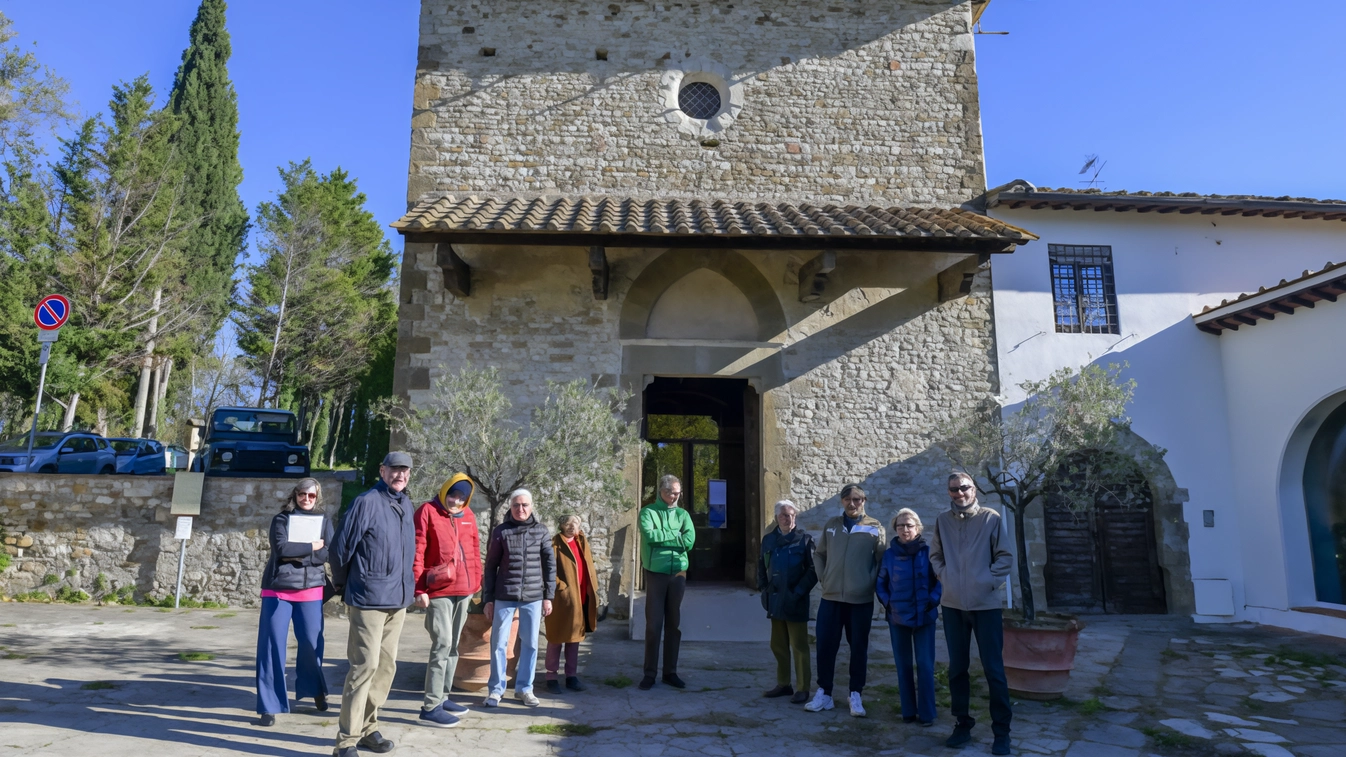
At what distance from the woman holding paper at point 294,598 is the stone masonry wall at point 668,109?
18.3 feet

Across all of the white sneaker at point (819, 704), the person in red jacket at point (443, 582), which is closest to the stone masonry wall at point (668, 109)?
the person in red jacket at point (443, 582)

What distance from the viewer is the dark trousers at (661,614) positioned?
5727 mm

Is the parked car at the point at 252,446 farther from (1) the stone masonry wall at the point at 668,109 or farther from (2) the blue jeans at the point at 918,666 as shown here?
(2) the blue jeans at the point at 918,666

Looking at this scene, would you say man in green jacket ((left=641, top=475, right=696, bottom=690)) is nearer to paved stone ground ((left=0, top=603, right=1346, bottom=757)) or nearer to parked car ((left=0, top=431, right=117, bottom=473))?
paved stone ground ((left=0, top=603, right=1346, bottom=757))

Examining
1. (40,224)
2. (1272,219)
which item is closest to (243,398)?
(40,224)

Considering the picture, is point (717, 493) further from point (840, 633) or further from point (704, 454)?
point (840, 633)

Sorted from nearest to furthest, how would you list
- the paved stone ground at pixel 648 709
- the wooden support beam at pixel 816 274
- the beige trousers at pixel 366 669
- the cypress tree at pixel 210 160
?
1. the beige trousers at pixel 366 669
2. the paved stone ground at pixel 648 709
3. the wooden support beam at pixel 816 274
4. the cypress tree at pixel 210 160

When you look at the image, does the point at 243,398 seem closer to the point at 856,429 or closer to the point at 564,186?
the point at 564,186

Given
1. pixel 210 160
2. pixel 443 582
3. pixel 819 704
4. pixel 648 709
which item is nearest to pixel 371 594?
pixel 443 582

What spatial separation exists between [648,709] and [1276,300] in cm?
858

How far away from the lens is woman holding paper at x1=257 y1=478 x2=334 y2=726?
4527mm

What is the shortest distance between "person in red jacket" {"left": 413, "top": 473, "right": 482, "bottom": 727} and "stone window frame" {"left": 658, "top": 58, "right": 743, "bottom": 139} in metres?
6.34

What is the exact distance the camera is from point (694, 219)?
8.33 m

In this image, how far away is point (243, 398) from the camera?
2809 centimetres
